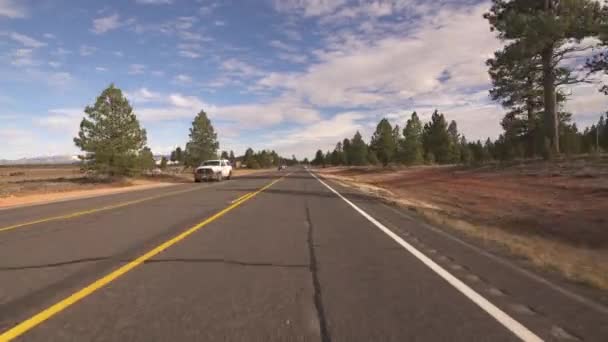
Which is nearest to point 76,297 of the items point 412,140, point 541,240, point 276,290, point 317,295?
point 276,290

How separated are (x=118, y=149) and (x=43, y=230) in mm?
28277

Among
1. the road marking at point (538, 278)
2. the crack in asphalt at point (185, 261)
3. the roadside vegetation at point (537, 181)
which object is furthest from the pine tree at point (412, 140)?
the crack in asphalt at point (185, 261)

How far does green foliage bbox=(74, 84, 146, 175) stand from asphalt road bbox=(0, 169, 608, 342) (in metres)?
28.1

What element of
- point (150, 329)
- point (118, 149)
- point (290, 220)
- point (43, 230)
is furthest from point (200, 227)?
point (118, 149)

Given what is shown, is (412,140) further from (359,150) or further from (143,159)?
(143,159)

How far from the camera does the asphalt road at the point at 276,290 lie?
4.11m

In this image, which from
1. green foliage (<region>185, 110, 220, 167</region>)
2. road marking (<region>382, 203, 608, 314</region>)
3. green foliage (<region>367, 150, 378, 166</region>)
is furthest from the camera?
green foliage (<region>367, 150, 378, 166</region>)

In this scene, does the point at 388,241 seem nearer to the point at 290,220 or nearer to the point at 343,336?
the point at 290,220

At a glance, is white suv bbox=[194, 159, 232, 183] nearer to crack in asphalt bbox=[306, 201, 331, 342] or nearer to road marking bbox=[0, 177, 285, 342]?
road marking bbox=[0, 177, 285, 342]

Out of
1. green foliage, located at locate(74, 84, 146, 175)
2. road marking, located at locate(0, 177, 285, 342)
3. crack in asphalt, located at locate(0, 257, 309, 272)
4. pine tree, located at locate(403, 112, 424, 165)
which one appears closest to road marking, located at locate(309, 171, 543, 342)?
crack in asphalt, located at locate(0, 257, 309, 272)

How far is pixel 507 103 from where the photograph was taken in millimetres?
40500

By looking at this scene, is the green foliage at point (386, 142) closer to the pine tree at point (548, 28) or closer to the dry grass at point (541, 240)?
the pine tree at point (548, 28)

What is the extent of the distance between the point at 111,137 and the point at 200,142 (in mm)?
24799

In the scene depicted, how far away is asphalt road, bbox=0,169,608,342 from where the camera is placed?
411 cm
